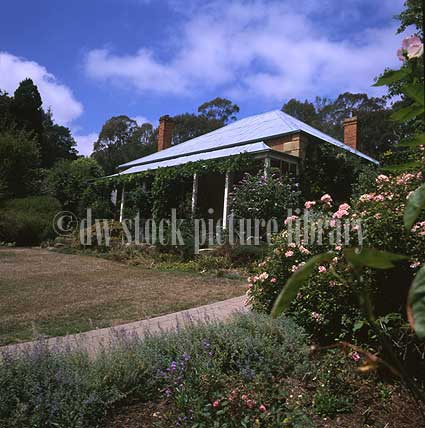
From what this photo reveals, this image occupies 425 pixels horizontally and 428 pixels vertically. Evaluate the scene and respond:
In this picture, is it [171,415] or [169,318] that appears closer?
[171,415]

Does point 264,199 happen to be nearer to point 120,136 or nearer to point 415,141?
point 415,141

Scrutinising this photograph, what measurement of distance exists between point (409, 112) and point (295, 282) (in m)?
0.37

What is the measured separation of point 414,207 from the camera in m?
0.59

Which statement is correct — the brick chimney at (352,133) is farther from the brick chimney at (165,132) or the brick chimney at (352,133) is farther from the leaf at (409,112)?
the leaf at (409,112)

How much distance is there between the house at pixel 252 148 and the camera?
1370 centimetres

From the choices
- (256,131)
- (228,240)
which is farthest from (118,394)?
(256,131)

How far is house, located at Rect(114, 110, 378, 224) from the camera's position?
1370 cm

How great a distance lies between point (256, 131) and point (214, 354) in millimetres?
14003

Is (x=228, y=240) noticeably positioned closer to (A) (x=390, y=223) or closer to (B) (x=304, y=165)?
(B) (x=304, y=165)

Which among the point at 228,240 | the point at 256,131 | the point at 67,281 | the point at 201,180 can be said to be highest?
the point at 256,131

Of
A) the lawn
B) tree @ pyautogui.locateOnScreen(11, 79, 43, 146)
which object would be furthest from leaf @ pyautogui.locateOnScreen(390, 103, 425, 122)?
tree @ pyautogui.locateOnScreen(11, 79, 43, 146)

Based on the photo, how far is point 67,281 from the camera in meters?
8.57

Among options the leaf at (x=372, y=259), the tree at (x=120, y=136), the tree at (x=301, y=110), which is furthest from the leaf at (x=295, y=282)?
the tree at (x=120, y=136)

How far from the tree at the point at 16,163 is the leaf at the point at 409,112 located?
74.5 feet
